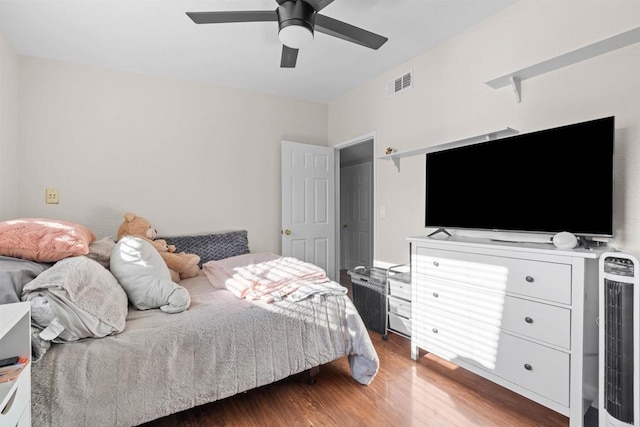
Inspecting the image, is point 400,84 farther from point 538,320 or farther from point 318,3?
point 538,320

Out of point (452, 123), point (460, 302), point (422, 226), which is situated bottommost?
point (460, 302)

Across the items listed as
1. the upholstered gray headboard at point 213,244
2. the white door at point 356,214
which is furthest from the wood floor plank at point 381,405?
the white door at point 356,214

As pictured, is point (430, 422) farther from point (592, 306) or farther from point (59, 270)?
point (59, 270)

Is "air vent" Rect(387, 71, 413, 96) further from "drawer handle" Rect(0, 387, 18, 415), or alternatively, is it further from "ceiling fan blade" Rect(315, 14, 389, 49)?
"drawer handle" Rect(0, 387, 18, 415)

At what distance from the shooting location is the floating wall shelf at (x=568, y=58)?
1550 millimetres

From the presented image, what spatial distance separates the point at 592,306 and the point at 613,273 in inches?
10.6

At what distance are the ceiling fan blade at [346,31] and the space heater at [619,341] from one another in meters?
1.70

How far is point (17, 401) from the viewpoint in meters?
1.04

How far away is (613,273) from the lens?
1.37m

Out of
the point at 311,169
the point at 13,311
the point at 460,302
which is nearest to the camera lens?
the point at 13,311

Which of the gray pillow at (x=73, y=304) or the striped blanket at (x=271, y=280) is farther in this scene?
the striped blanket at (x=271, y=280)

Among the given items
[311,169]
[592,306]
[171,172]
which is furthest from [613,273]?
[171,172]

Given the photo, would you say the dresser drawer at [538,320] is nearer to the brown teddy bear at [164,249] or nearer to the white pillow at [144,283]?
the white pillow at [144,283]

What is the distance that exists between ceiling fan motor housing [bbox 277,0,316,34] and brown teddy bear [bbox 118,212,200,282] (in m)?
2.00
